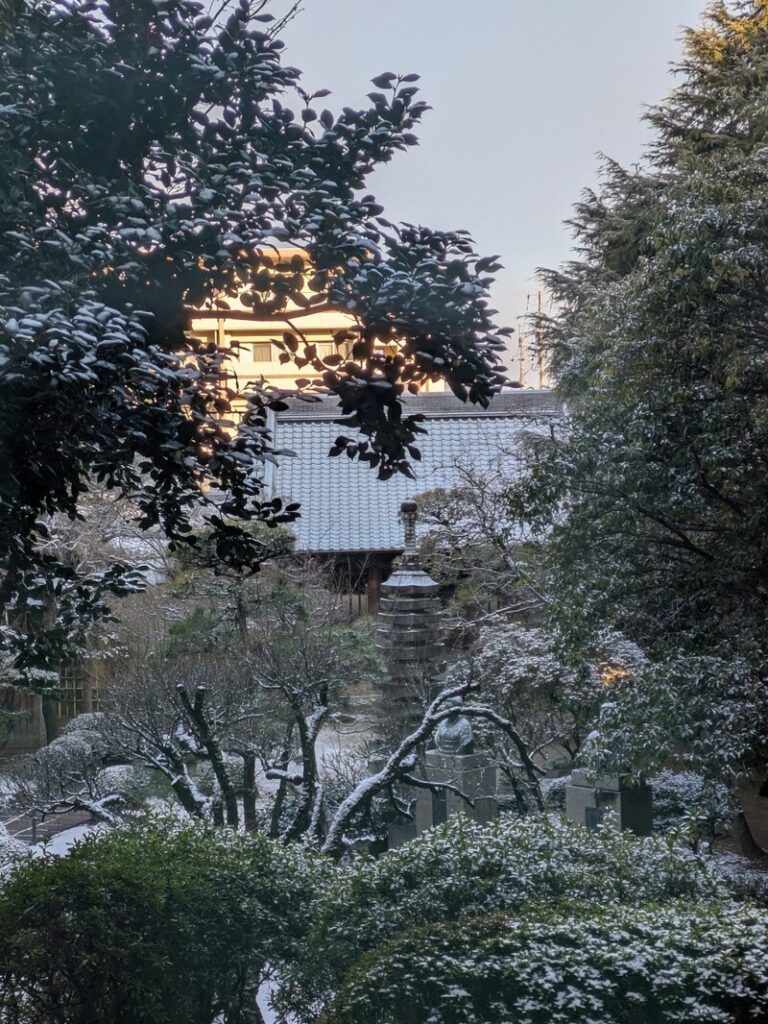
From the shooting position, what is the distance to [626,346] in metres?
3.54

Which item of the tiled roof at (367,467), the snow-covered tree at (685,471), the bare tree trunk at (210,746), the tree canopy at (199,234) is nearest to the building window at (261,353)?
the tree canopy at (199,234)

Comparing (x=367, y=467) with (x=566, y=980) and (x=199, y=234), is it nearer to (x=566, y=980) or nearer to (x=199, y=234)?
(x=199, y=234)

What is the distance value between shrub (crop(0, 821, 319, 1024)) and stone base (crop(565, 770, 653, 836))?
165 centimetres

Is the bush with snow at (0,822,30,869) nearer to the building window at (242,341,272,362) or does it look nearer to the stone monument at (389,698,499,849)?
the stone monument at (389,698,499,849)

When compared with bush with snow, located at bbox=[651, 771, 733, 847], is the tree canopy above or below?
above

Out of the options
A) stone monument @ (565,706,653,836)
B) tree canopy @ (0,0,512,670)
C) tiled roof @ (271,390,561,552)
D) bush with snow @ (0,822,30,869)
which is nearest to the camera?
tree canopy @ (0,0,512,670)

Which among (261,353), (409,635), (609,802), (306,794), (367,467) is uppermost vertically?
(261,353)

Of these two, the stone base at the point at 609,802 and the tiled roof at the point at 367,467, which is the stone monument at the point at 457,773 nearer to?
the stone base at the point at 609,802

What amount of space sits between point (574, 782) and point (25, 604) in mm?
2416

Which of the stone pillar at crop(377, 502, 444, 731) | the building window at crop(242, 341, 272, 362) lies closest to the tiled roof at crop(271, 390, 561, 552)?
the stone pillar at crop(377, 502, 444, 731)

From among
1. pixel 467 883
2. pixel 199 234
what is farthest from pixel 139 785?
pixel 199 234

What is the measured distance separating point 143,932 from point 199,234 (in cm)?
156

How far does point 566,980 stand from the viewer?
6.19 feet

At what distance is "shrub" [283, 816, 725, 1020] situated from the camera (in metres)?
2.30
